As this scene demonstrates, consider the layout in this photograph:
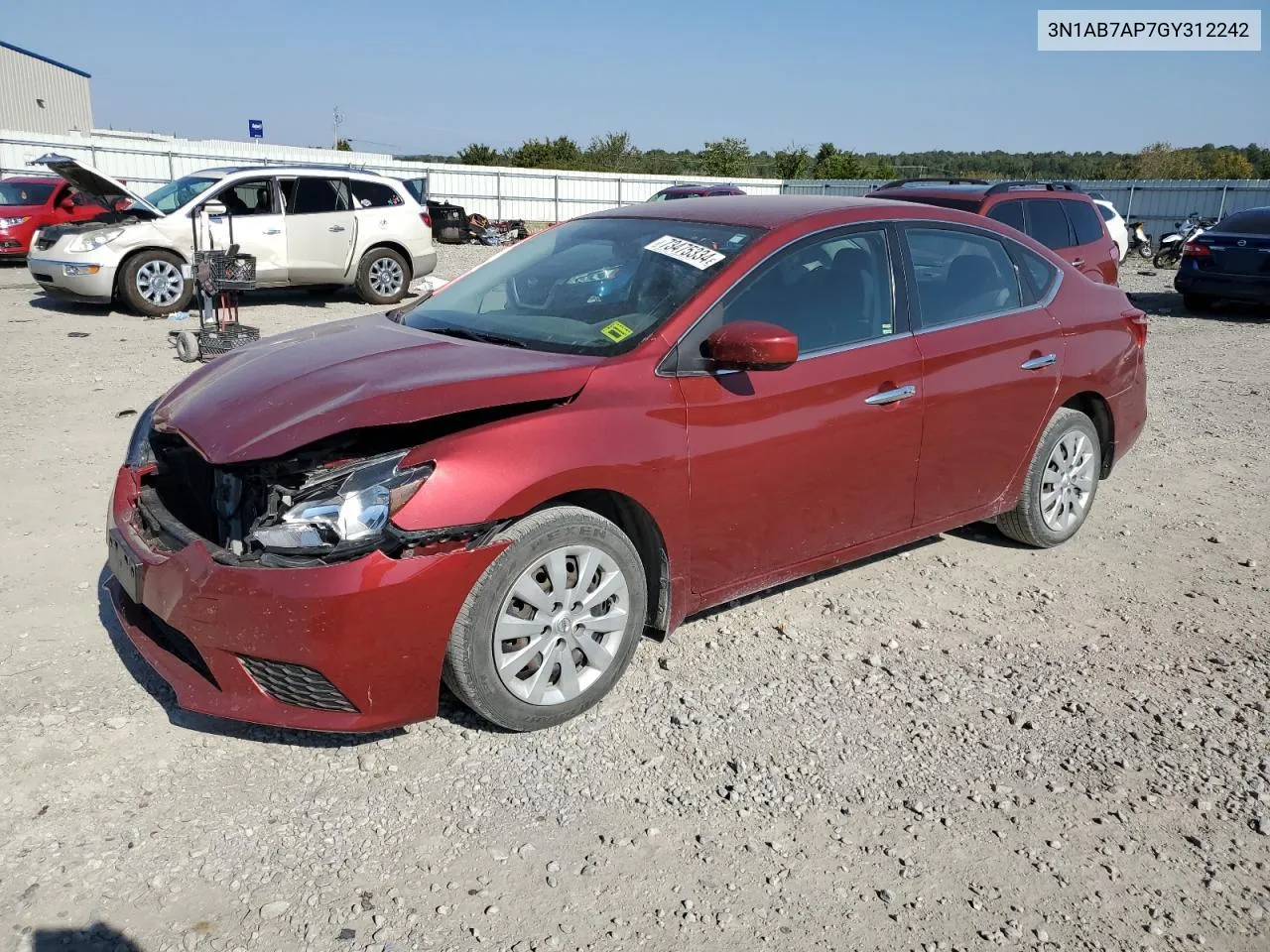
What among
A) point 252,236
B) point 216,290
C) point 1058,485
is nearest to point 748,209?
point 1058,485

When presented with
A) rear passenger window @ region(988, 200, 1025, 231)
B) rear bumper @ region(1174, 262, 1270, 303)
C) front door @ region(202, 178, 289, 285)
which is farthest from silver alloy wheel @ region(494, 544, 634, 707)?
rear bumper @ region(1174, 262, 1270, 303)

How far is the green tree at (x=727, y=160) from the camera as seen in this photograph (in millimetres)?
61188

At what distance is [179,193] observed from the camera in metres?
12.9

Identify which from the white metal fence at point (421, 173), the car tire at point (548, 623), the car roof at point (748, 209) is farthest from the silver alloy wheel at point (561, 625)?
the white metal fence at point (421, 173)

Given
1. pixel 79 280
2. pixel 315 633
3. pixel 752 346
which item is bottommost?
pixel 315 633

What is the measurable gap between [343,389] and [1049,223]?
911 centimetres

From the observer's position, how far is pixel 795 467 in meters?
3.90

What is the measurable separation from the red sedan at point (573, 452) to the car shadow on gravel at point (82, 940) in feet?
2.43

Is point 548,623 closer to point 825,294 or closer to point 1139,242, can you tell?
point 825,294

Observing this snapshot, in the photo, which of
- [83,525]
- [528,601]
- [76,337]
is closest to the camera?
[528,601]

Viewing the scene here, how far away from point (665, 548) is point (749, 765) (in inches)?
30.6

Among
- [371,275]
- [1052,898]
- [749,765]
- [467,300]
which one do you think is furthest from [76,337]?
[1052,898]

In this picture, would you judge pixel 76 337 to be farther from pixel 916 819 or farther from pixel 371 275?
pixel 916 819

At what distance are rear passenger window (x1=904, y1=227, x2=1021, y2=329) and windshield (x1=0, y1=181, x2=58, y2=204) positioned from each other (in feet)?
58.2
